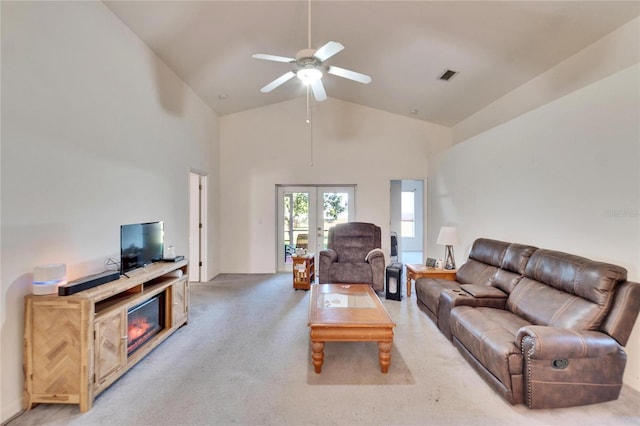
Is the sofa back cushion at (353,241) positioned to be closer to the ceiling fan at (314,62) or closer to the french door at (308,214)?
the french door at (308,214)

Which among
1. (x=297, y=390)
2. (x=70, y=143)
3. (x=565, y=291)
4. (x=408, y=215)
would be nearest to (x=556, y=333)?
(x=565, y=291)

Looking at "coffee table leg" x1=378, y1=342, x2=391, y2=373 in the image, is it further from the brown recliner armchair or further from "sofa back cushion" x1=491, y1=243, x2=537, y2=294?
the brown recliner armchair

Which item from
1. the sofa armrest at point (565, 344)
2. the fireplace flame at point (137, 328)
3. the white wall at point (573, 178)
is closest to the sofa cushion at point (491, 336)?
the sofa armrest at point (565, 344)

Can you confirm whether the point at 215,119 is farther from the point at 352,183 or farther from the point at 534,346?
the point at 534,346

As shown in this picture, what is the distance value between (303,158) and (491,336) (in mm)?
4537

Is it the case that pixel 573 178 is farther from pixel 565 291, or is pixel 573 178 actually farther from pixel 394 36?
pixel 394 36

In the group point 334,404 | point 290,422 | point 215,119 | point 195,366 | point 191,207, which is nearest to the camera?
point 290,422

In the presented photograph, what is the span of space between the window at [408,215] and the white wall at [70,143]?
7.25 m

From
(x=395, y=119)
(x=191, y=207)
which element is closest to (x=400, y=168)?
(x=395, y=119)

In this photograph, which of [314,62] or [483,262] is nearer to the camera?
[314,62]

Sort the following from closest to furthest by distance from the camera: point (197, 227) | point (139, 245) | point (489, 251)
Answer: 1. point (139, 245)
2. point (489, 251)
3. point (197, 227)

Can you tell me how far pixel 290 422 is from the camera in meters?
1.79

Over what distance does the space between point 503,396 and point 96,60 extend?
4211mm

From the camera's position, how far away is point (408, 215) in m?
9.39
